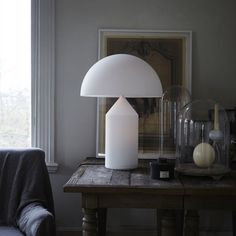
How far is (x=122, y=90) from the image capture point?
2.36 meters

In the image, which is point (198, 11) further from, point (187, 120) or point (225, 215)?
point (225, 215)

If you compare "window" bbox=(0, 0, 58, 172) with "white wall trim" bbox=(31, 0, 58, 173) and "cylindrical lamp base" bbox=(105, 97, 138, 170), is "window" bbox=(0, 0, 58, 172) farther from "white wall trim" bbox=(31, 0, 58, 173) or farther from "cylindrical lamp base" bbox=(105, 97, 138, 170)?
"cylindrical lamp base" bbox=(105, 97, 138, 170)

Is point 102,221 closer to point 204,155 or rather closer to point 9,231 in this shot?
point 9,231

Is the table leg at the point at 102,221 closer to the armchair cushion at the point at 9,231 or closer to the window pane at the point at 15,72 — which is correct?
the armchair cushion at the point at 9,231

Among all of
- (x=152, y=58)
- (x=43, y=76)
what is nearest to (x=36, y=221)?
(x=43, y=76)

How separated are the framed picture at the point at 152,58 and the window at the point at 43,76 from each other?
0.35 m

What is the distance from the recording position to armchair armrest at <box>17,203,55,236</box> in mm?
2207

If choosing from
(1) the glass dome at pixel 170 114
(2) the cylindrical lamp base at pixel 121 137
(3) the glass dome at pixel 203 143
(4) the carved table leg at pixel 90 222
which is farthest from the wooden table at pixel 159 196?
(1) the glass dome at pixel 170 114

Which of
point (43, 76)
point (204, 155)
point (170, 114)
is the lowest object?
point (204, 155)

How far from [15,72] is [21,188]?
93 centimetres

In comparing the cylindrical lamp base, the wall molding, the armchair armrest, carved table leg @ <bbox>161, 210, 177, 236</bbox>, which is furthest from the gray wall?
carved table leg @ <bbox>161, 210, 177, 236</bbox>

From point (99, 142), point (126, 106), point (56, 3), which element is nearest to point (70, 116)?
point (99, 142)

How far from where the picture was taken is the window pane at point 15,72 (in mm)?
3090

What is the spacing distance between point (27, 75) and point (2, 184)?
87 centimetres
